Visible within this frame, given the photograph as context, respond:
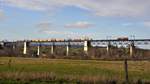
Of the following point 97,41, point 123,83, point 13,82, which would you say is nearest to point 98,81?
point 123,83

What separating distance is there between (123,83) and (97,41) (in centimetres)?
15348

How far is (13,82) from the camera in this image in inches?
717

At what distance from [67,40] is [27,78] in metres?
158

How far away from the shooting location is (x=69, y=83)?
18.0 metres

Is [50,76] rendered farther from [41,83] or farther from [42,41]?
[42,41]

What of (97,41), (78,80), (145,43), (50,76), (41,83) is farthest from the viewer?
(97,41)

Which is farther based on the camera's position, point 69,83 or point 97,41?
point 97,41

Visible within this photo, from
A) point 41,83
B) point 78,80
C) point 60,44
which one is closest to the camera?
point 41,83

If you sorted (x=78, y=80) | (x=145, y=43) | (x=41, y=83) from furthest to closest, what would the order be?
(x=145, y=43)
(x=78, y=80)
(x=41, y=83)

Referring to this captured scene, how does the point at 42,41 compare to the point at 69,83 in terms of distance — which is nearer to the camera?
the point at 69,83

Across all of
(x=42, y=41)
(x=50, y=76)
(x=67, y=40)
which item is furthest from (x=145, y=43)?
(x=50, y=76)

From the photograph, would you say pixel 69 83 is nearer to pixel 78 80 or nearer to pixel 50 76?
pixel 78 80

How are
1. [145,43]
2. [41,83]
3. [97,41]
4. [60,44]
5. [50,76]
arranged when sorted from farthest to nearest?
[60,44]
[97,41]
[145,43]
[50,76]
[41,83]

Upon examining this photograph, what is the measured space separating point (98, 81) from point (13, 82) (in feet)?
14.1
